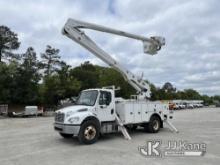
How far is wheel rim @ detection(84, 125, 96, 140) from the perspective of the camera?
439 inches

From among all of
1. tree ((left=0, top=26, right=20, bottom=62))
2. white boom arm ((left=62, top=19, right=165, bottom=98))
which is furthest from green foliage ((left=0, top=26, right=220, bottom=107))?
white boom arm ((left=62, top=19, right=165, bottom=98))

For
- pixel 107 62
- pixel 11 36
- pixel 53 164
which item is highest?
pixel 11 36

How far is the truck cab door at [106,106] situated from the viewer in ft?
39.7

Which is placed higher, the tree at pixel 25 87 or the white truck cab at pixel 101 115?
the tree at pixel 25 87

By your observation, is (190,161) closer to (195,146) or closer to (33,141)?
(195,146)

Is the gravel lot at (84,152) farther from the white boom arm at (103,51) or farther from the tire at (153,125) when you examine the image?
the white boom arm at (103,51)

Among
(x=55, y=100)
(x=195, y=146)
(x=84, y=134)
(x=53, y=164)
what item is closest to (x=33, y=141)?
(x=84, y=134)

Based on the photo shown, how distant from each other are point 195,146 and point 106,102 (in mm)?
4200

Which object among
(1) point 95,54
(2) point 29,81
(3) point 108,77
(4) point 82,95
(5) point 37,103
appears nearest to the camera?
(4) point 82,95

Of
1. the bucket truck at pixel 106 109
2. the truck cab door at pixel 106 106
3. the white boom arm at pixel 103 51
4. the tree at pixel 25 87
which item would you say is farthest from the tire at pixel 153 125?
the tree at pixel 25 87

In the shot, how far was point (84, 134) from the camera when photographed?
36.3ft

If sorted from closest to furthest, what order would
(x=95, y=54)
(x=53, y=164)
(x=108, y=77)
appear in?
(x=53, y=164) < (x=95, y=54) < (x=108, y=77)

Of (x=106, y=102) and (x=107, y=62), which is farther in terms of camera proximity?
(x=107, y=62)

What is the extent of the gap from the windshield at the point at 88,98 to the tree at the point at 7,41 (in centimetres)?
4621
